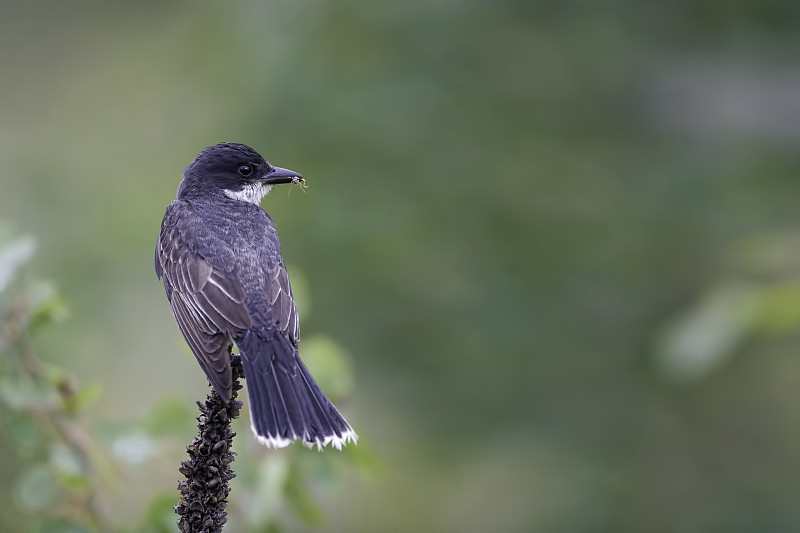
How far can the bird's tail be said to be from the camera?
9.52ft

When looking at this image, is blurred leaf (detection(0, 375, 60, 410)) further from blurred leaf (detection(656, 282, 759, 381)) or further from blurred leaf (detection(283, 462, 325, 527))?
blurred leaf (detection(656, 282, 759, 381))

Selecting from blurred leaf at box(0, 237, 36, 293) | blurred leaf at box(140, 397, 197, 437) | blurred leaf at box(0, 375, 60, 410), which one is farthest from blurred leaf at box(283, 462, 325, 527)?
blurred leaf at box(0, 237, 36, 293)

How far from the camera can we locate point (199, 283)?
3.60m

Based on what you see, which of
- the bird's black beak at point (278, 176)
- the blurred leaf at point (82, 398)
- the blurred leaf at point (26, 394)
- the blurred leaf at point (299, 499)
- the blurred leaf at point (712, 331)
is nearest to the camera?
the blurred leaf at point (26, 394)

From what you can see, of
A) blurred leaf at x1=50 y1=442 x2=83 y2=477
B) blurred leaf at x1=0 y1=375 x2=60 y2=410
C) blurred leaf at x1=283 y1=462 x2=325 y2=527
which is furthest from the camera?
blurred leaf at x1=283 y1=462 x2=325 y2=527

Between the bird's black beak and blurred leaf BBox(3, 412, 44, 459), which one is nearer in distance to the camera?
blurred leaf BBox(3, 412, 44, 459)

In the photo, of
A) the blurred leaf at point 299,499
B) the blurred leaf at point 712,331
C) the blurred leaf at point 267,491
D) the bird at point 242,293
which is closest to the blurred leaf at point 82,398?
the bird at point 242,293

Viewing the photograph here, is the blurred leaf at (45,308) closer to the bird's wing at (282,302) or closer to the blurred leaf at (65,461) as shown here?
the blurred leaf at (65,461)

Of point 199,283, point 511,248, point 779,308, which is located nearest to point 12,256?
point 199,283

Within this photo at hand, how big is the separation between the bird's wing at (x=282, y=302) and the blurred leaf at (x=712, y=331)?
6.07ft

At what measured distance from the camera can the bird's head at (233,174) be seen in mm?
4086

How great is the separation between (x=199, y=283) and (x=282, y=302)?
1.25 ft

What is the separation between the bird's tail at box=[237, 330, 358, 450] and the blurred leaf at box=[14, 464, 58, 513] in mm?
705

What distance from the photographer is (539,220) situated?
663 cm
